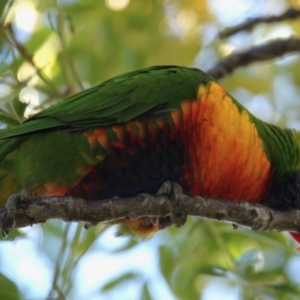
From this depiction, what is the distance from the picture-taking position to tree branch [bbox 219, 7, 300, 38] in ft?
11.9

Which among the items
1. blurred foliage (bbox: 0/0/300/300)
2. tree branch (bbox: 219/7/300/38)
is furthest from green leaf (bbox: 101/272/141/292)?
tree branch (bbox: 219/7/300/38)

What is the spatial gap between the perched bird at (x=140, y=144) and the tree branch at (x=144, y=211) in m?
0.28

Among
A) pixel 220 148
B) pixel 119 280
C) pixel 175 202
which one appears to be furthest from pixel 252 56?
pixel 119 280

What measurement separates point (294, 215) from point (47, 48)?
6.51 feet

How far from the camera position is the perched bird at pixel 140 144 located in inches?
104

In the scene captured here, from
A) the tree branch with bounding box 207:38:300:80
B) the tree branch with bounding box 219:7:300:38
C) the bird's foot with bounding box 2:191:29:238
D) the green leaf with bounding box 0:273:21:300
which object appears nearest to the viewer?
the bird's foot with bounding box 2:191:29:238

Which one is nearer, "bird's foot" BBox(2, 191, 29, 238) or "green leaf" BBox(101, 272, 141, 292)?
"bird's foot" BBox(2, 191, 29, 238)

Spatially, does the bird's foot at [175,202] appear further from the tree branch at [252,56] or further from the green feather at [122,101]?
the tree branch at [252,56]

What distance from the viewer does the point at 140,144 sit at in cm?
266

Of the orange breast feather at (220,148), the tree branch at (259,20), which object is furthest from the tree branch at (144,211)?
the tree branch at (259,20)

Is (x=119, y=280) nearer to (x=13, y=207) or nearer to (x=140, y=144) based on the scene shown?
(x=140, y=144)

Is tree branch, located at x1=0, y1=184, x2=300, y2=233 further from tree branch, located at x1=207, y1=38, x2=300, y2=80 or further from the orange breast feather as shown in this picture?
tree branch, located at x1=207, y1=38, x2=300, y2=80

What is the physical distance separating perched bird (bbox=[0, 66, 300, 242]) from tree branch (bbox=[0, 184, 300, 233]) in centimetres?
28

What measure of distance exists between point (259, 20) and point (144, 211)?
1.80m
